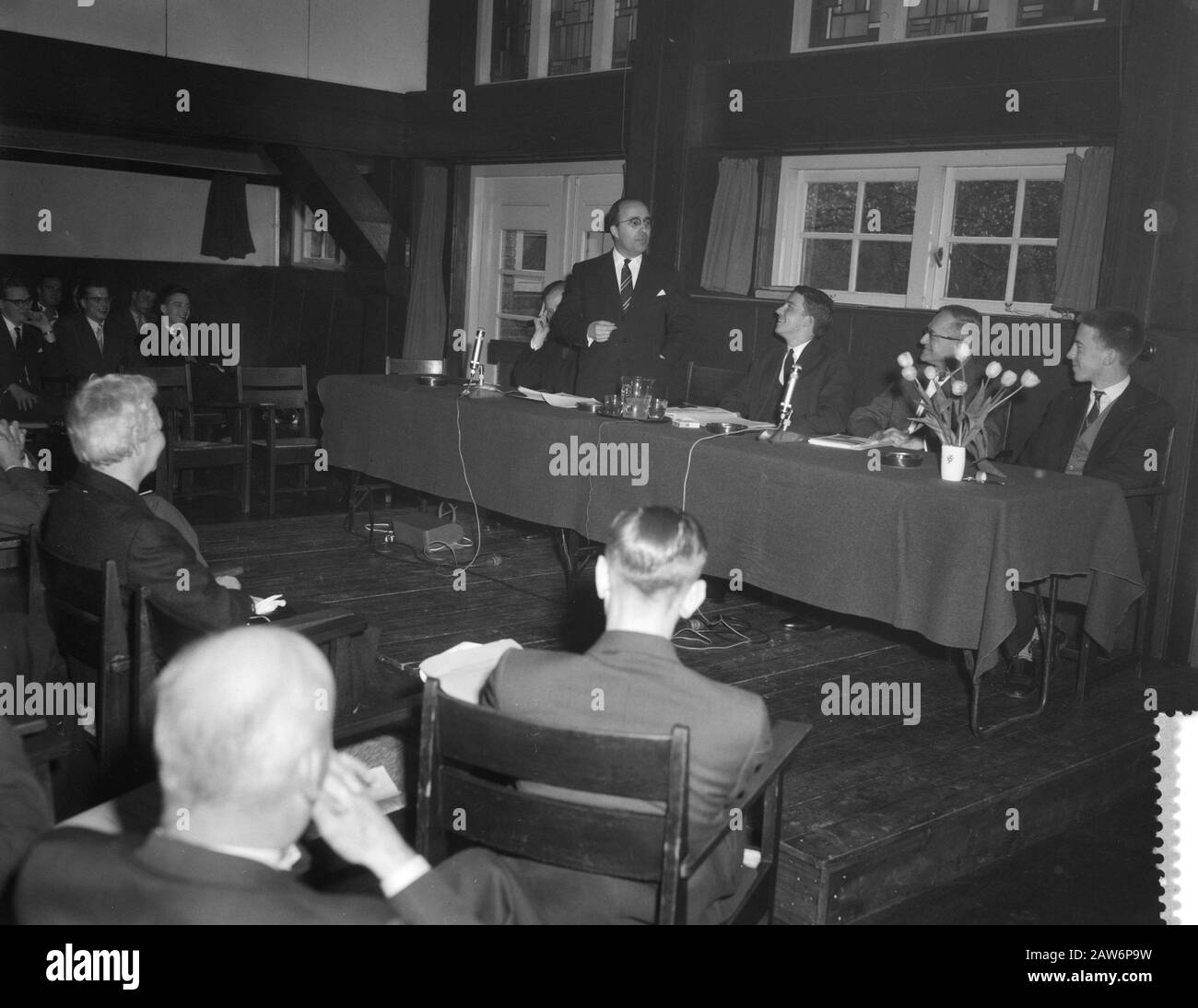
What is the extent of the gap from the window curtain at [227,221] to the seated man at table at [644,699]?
9.57m

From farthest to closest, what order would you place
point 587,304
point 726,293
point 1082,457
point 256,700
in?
point 726,293 < point 587,304 < point 1082,457 < point 256,700

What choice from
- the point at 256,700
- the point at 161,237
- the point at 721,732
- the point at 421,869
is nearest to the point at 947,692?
the point at 721,732

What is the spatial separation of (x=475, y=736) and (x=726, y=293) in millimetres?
5444

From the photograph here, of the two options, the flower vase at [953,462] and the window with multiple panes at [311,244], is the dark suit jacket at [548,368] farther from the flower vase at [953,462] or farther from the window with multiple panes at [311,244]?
the window with multiple panes at [311,244]

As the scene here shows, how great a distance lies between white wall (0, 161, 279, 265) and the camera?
1010cm

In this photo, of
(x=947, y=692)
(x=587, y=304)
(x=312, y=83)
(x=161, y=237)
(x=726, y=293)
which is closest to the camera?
(x=947, y=692)

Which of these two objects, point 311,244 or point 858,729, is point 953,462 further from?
point 311,244

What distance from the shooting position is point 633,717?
1814mm

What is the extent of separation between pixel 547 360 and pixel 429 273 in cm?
340

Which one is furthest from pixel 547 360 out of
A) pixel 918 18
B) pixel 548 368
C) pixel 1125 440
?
pixel 1125 440

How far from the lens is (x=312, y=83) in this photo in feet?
28.0

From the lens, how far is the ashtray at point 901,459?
384cm
